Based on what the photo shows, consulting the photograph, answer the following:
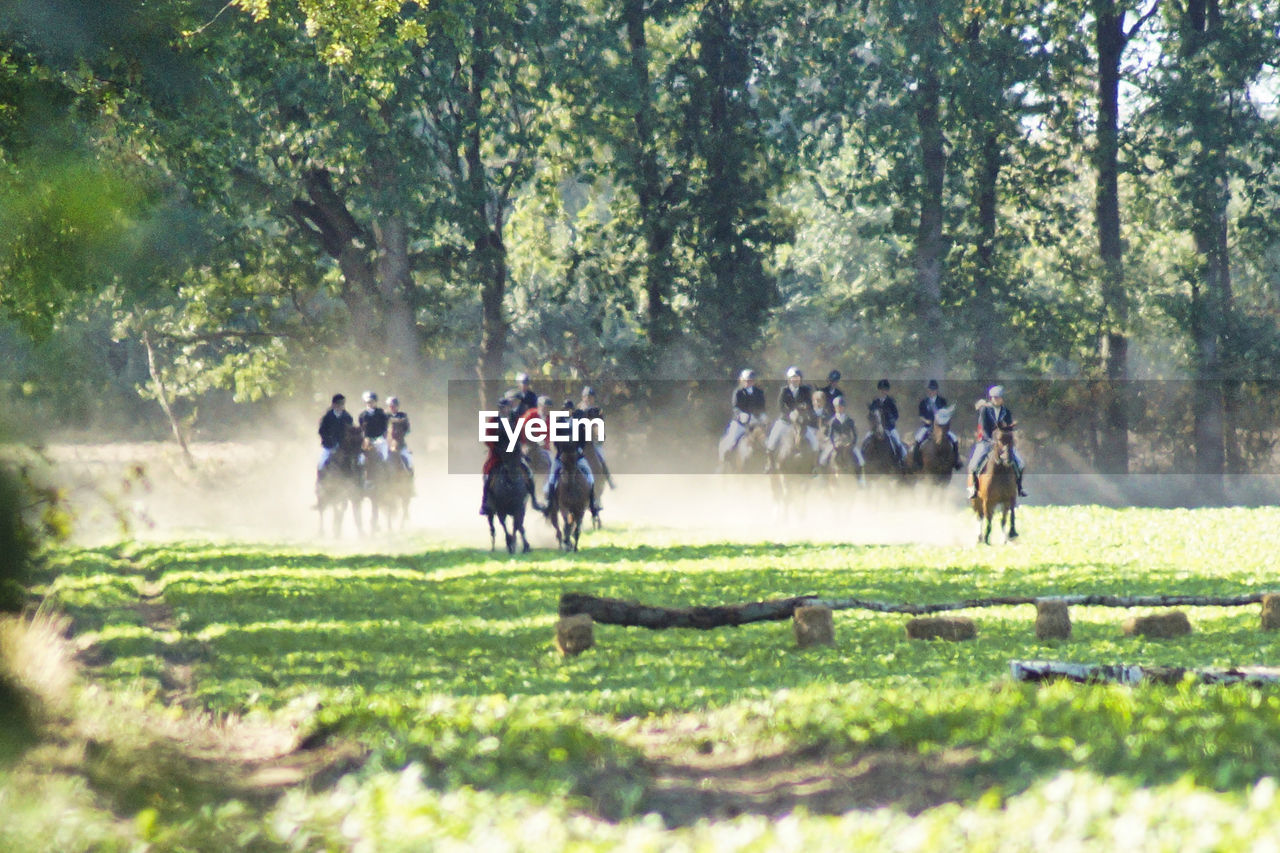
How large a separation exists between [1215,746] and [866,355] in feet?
156

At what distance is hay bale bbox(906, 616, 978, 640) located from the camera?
14.7 meters

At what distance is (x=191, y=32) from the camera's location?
67.4 ft

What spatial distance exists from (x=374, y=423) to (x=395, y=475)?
1.18 meters

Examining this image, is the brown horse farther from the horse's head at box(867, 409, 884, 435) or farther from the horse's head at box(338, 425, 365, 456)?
the horse's head at box(338, 425, 365, 456)

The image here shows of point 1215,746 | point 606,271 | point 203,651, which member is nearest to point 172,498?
point 606,271

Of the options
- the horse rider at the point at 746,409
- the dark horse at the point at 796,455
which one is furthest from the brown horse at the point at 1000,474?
the horse rider at the point at 746,409

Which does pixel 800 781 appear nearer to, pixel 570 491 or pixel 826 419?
pixel 570 491

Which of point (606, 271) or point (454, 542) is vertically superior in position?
point (606, 271)

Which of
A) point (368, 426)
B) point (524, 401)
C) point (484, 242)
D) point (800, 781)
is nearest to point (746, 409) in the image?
point (368, 426)

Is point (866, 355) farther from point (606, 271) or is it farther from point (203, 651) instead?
point (203, 651)

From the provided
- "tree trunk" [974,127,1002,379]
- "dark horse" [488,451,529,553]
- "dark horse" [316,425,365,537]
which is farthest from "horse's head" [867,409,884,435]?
"tree trunk" [974,127,1002,379]

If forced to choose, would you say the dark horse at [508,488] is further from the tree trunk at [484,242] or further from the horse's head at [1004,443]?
the tree trunk at [484,242]

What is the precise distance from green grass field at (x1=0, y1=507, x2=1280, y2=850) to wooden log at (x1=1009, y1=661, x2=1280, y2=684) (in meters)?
0.25

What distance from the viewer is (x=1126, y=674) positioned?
10.9 meters
